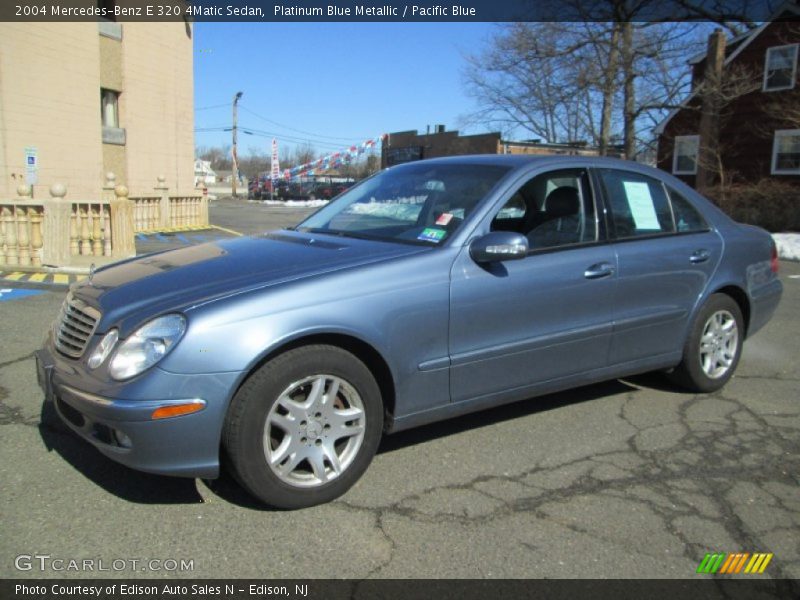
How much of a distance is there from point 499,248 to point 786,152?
24.2m

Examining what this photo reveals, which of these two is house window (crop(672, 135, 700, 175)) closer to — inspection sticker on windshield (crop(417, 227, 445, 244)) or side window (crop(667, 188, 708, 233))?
side window (crop(667, 188, 708, 233))

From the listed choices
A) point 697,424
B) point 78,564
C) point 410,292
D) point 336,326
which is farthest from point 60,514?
point 697,424

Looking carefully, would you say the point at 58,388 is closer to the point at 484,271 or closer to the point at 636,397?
the point at 484,271

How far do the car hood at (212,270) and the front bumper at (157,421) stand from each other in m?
0.31

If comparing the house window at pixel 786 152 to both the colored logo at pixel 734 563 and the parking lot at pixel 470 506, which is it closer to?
the parking lot at pixel 470 506

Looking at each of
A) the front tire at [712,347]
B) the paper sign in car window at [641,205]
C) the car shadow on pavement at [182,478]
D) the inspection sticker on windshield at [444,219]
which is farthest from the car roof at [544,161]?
the car shadow on pavement at [182,478]

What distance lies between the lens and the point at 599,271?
393 cm

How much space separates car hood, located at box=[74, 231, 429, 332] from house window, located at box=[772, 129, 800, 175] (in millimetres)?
23880

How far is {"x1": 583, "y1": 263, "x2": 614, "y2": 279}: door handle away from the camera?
3887 mm

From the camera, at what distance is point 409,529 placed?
2912mm

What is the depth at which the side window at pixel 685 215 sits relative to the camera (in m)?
4.56

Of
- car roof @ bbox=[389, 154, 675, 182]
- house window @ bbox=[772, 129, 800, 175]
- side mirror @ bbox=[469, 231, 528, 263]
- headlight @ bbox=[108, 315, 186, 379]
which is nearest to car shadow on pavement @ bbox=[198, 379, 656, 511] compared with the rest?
headlight @ bbox=[108, 315, 186, 379]
